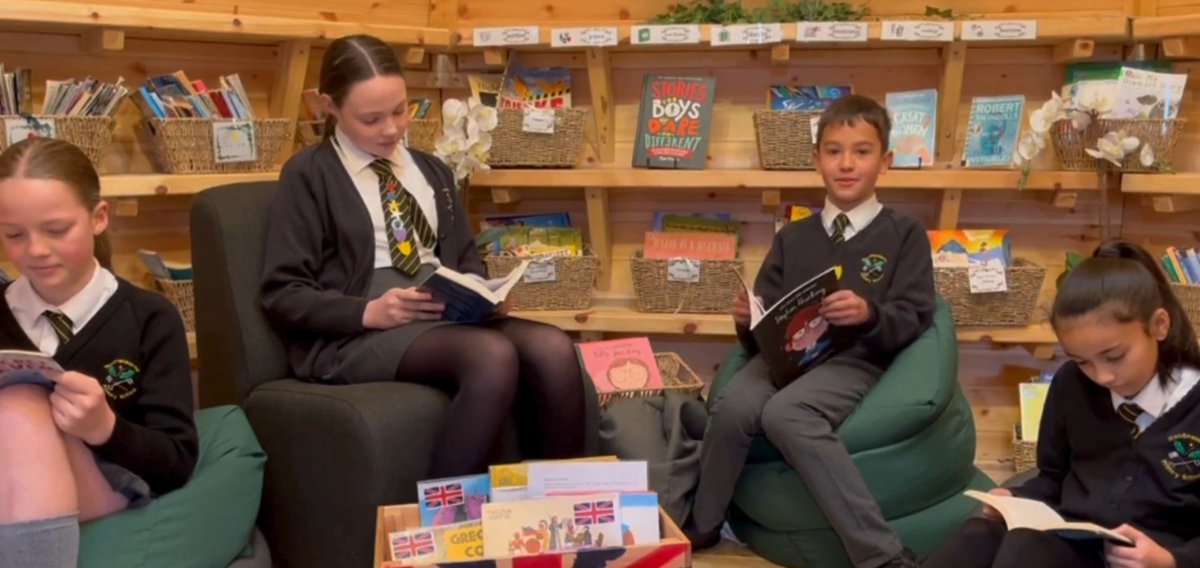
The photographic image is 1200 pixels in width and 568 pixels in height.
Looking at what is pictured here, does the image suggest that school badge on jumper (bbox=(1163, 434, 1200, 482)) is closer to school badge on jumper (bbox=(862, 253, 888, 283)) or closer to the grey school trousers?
the grey school trousers

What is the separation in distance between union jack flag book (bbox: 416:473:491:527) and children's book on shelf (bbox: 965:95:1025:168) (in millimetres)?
1924

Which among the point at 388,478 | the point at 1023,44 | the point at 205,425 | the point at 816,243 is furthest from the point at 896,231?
the point at 205,425

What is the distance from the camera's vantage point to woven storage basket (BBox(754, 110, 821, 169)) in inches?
124

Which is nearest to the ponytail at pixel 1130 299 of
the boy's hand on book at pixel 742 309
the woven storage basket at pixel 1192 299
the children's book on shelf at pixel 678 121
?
the boy's hand on book at pixel 742 309

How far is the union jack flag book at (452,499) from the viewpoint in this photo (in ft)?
6.35

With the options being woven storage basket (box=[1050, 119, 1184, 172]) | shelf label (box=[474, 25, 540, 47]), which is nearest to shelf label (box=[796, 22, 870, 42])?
woven storage basket (box=[1050, 119, 1184, 172])

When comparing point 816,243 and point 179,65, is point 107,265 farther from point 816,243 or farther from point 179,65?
point 816,243

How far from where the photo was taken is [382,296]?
2314 millimetres

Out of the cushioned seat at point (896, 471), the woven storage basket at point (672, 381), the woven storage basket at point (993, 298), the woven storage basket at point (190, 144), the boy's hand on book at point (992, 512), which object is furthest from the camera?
the woven storage basket at point (993, 298)

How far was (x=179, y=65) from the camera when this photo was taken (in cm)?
297

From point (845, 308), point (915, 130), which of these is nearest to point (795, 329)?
point (845, 308)

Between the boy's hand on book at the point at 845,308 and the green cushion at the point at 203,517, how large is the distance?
4.04 ft

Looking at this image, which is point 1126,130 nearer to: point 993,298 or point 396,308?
point 993,298

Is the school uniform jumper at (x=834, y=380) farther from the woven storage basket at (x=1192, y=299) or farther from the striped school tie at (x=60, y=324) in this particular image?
the striped school tie at (x=60, y=324)
